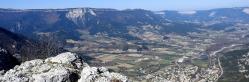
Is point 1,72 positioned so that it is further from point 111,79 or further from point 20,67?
point 111,79

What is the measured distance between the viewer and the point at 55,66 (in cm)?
5609

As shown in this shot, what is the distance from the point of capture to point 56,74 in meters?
52.1

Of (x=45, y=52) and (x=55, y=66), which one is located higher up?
(x=55, y=66)

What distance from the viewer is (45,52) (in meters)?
170

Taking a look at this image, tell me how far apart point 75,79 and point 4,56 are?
41.1ft

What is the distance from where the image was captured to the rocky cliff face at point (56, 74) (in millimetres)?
51656

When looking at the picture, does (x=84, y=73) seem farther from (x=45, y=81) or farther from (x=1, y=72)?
(x=1, y=72)

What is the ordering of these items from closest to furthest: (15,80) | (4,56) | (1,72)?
(15,80) < (1,72) < (4,56)

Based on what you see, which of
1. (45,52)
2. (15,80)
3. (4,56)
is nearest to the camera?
(15,80)

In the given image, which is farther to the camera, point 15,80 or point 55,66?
point 55,66

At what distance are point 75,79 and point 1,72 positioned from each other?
882 centimetres

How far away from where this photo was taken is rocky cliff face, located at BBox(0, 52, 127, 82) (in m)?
51.7

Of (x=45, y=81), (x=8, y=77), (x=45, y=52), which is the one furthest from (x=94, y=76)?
(x=45, y=52)

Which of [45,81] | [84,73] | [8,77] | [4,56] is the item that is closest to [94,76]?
[84,73]
